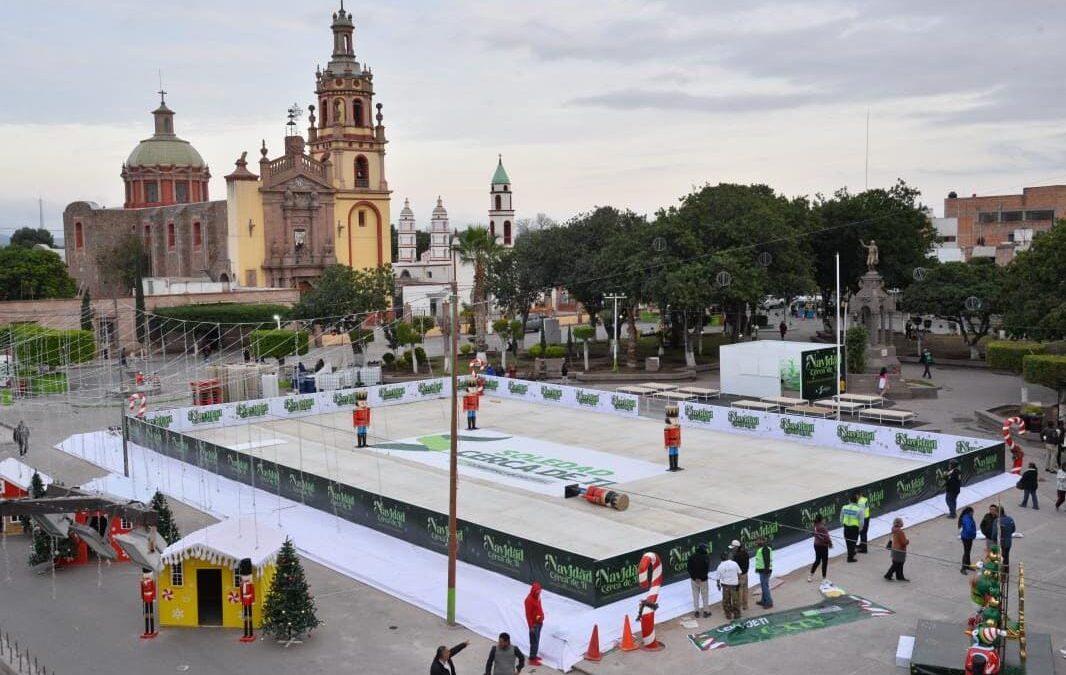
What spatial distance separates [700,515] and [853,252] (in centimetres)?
4602

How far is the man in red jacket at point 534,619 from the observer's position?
53.9 ft

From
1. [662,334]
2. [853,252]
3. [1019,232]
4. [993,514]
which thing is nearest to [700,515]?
[993,514]

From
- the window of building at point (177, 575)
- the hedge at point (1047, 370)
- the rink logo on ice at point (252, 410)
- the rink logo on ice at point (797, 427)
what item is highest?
the hedge at point (1047, 370)

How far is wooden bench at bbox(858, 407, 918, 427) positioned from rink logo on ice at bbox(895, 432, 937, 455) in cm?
547

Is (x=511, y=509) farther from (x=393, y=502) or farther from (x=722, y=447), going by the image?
(x=722, y=447)

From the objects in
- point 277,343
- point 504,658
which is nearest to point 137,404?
point 277,343

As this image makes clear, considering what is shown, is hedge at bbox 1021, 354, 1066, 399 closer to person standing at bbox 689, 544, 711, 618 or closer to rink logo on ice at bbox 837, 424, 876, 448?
rink logo on ice at bbox 837, 424, 876, 448

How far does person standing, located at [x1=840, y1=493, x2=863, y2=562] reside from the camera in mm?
20719

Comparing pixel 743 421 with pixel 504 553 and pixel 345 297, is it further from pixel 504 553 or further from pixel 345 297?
pixel 345 297

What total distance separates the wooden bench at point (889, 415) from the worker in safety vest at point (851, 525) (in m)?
15.7

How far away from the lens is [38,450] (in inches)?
1417

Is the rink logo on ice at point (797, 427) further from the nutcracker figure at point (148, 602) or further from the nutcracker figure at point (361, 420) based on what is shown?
the nutcracker figure at point (148, 602)

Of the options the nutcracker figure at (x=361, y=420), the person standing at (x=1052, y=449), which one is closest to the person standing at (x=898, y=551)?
the person standing at (x=1052, y=449)

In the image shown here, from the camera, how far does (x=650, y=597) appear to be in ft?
56.5
